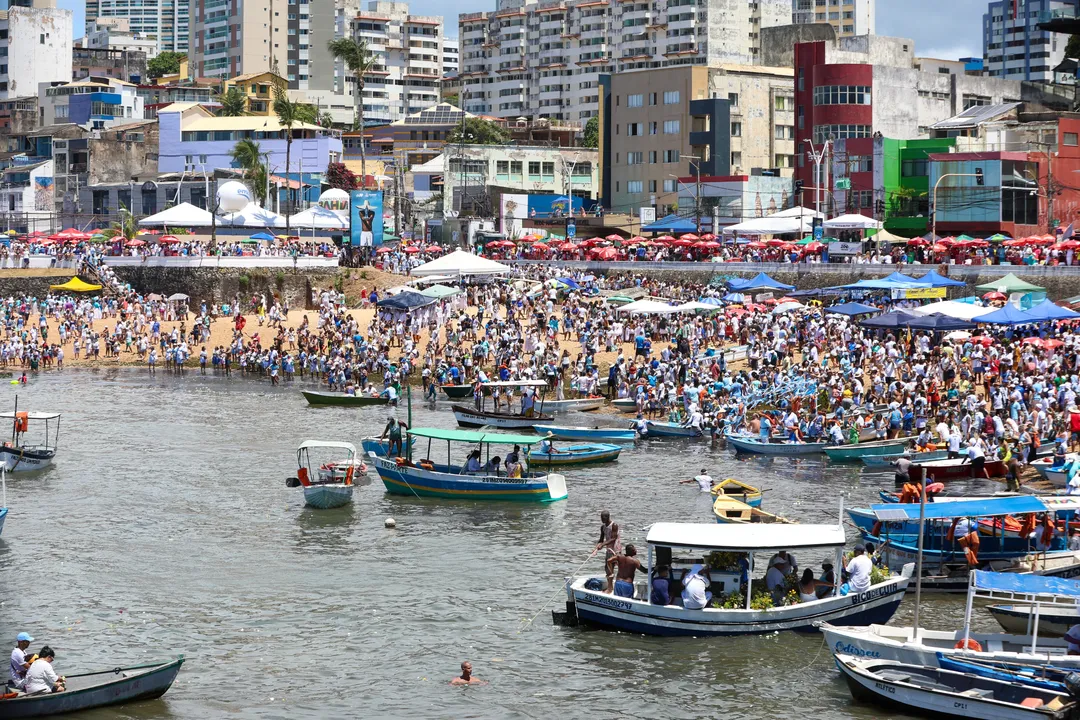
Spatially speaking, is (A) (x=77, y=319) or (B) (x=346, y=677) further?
(A) (x=77, y=319)

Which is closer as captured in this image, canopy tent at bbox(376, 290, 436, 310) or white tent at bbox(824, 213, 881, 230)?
canopy tent at bbox(376, 290, 436, 310)

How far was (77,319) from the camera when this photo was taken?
223 feet

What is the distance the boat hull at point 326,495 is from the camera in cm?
3384

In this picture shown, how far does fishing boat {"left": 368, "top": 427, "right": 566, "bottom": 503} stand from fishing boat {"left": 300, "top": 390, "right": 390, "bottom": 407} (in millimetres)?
17053

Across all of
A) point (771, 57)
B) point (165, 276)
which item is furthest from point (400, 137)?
point (165, 276)

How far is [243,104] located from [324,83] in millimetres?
49696

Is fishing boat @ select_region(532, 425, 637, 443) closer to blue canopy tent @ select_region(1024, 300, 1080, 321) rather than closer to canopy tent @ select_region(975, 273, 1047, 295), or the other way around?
blue canopy tent @ select_region(1024, 300, 1080, 321)

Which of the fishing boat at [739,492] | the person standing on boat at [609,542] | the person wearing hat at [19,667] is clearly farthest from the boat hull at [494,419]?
the person wearing hat at [19,667]

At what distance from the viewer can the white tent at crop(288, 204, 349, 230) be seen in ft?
274

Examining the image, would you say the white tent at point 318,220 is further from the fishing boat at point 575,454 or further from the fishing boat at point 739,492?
the fishing boat at point 739,492

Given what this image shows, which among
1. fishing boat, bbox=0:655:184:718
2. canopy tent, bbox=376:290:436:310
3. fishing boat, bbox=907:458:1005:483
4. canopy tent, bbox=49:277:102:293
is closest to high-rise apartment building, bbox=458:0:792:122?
canopy tent, bbox=49:277:102:293

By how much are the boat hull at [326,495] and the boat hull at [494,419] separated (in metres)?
10.6

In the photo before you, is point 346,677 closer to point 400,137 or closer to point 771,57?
point 771,57

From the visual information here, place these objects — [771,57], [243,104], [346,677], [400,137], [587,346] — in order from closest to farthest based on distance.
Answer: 1. [346,677]
2. [587,346]
3. [771,57]
4. [243,104]
5. [400,137]
